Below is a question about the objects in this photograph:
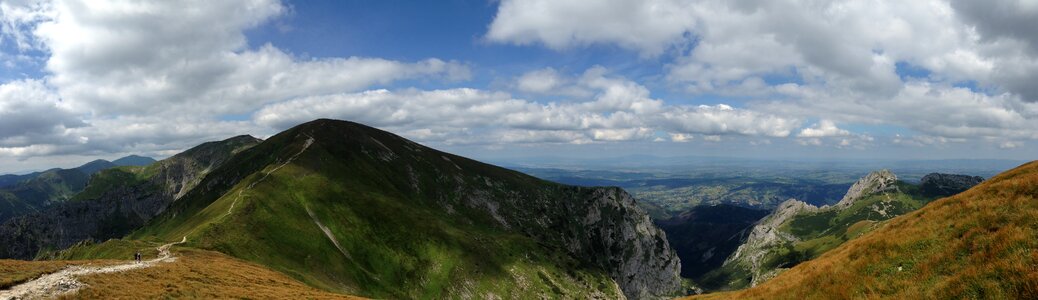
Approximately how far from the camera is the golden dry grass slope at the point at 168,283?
41.7 m

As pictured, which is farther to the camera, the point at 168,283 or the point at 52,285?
the point at 168,283

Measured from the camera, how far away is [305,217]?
148 m

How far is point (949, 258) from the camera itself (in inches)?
888

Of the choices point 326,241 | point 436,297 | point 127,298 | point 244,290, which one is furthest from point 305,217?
point 127,298

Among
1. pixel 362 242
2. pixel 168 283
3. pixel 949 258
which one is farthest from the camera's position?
pixel 362 242

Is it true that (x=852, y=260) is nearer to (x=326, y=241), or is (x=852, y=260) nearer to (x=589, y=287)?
(x=326, y=241)

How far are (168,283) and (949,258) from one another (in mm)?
63592

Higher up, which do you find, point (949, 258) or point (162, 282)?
point (949, 258)

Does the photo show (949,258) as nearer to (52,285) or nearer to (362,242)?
(52,285)

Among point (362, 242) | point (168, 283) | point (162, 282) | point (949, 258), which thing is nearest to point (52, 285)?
point (162, 282)

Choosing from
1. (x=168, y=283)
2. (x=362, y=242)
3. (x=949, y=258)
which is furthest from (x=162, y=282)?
(x=362, y=242)

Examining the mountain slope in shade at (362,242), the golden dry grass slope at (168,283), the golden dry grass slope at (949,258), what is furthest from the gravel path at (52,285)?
the golden dry grass slope at (949,258)

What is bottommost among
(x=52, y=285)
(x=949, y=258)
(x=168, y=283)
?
(x=168, y=283)

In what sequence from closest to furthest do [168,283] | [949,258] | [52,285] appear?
1. [949,258]
2. [52,285]
3. [168,283]
